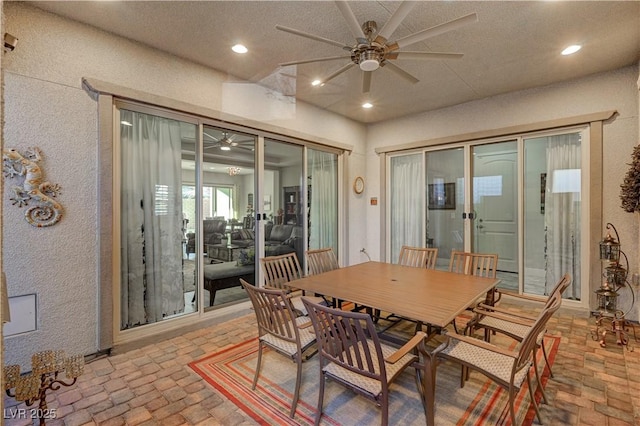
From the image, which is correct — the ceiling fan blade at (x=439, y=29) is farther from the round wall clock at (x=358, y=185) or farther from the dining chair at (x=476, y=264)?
the round wall clock at (x=358, y=185)

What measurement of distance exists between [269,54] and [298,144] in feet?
4.85

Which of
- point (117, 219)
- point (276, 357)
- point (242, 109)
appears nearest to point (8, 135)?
point (117, 219)

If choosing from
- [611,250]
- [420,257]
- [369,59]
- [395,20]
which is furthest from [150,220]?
[611,250]

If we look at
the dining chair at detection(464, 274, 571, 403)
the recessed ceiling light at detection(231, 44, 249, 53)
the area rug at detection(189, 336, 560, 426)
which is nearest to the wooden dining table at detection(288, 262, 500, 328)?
the dining chair at detection(464, 274, 571, 403)

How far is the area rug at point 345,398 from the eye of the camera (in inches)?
73.4

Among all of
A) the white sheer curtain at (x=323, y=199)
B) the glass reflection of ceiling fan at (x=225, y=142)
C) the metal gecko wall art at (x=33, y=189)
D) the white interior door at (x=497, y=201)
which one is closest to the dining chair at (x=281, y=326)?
the metal gecko wall art at (x=33, y=189)

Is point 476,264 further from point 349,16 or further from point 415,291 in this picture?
point 349,16

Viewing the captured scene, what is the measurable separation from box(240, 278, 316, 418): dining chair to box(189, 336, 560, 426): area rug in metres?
0.19

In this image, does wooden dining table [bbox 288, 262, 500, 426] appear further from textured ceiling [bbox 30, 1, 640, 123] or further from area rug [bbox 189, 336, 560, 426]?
textured ceiling [bbox 30, 1, 640, 123]

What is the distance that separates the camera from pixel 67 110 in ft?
7.97

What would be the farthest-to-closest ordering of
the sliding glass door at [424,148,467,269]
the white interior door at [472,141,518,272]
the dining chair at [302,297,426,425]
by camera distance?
the sliding glass door at [424,148,467,269]
the white interior door at [472,141,518,272]
the dining chair at [302,297,426,425]

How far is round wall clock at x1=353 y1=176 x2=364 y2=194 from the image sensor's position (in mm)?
5216

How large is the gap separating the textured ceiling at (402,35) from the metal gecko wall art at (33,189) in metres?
1.18

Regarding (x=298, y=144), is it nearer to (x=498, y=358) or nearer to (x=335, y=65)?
(x=335, y=65)
